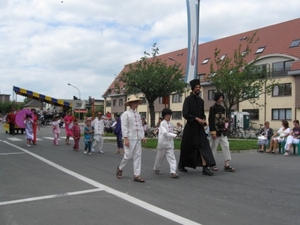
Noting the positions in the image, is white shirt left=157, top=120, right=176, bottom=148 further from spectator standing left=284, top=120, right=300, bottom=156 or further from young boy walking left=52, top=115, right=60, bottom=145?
young boy walking left=52, top=115, right=60, bottom=145

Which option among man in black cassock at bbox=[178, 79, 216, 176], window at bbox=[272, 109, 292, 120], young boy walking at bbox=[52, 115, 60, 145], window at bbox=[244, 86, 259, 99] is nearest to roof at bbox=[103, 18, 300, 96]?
window at bbox=[272, 109, 292, 120]

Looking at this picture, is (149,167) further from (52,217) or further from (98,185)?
(52,217)

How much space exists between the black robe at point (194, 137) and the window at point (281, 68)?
111 ft

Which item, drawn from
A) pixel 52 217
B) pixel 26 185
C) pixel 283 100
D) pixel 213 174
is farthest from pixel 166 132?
pixel 283 100

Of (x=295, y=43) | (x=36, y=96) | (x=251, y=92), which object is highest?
(x=295, y=43)

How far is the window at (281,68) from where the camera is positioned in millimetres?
40206

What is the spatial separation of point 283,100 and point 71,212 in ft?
126

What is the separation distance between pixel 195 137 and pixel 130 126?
175 centimetres

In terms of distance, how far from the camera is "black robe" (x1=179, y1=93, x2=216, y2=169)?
8961 mm

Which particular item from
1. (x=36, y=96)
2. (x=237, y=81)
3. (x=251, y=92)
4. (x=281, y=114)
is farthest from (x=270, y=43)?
(x=36, y=96)

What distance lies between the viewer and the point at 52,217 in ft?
17.3

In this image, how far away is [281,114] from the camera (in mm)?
41000

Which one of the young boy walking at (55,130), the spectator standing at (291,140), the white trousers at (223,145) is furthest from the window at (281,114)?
the white trousers at (223,145)

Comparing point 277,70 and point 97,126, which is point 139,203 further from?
point 277,70
